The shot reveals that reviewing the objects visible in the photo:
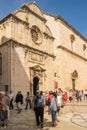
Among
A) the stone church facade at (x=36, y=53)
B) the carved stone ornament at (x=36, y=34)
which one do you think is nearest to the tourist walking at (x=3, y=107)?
the stone church facade at (x=36, y=53)

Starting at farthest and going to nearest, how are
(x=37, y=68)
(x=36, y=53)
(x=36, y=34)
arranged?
(x=36, y=34) < (x=36, y=53) < (x=37, y=68)

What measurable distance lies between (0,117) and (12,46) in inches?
416

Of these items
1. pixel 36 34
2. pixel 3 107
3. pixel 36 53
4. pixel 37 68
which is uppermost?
pixel 36 34

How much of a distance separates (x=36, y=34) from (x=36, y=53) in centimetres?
224

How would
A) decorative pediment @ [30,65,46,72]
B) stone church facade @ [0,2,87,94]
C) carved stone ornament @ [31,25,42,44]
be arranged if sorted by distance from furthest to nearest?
carved stone ornament @ [31,25,42,44] < decorative pediment @ [30,65,46,72] < stone church facade @ [0,2,87,94]

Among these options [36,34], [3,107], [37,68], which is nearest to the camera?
[3,107]

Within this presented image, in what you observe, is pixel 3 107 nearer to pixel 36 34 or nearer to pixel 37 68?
pixel 37 68

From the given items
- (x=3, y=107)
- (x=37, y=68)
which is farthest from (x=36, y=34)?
(x=3, y=107)

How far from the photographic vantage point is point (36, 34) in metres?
23.2

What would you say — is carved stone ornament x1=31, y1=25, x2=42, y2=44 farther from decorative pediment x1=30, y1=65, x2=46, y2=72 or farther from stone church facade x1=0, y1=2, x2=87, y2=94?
decorative pediment x1=30, y1=65, x2=46, y2=72

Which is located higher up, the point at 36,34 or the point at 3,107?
the point at 36,34

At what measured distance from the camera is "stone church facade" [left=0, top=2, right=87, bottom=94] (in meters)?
19.4

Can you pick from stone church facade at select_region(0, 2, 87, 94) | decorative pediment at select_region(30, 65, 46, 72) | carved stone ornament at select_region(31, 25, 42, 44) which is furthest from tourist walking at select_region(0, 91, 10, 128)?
carved stone ornament at select_region(31, 25, 42, 44)

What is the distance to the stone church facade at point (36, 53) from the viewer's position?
63.5 feet
